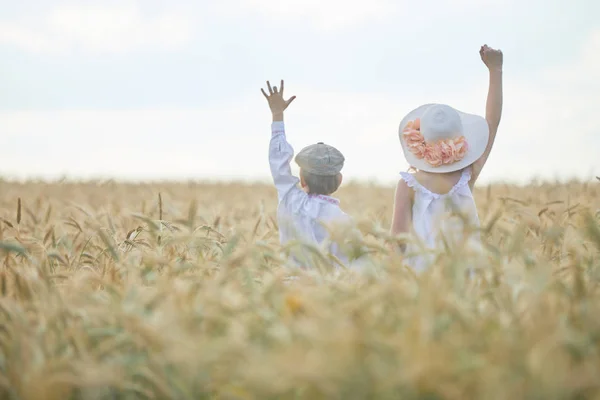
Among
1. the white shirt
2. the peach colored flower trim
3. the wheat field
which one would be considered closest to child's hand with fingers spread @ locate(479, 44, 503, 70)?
the peach colored flower trim

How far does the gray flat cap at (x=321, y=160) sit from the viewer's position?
11.8 ft

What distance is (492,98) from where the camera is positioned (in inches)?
143

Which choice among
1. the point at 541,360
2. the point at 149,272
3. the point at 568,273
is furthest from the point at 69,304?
the point at 568,273

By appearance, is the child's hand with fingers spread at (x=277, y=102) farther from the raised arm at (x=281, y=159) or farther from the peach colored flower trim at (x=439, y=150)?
the peach colored flower trim at (x=439, y=150)

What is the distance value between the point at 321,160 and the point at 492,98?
34.4 inches

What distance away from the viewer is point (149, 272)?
2402 mm

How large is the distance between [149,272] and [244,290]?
1.08 ft

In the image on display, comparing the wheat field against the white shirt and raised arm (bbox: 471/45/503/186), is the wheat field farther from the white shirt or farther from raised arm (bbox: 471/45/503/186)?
raised arm (bbox: 471/45/503/186)

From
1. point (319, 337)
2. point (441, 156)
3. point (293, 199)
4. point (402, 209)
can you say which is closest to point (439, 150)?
point (441, 156)

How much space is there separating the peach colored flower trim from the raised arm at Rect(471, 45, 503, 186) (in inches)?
6.9

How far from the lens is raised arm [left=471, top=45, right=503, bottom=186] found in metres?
3.62

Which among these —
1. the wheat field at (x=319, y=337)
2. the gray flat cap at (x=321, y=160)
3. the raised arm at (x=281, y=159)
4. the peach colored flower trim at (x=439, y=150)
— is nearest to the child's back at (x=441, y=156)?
the peach colored flower trim at (x=439, y=150)

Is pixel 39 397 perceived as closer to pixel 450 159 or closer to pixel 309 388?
pixel 309 388

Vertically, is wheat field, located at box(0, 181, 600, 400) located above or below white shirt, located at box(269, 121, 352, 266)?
below
